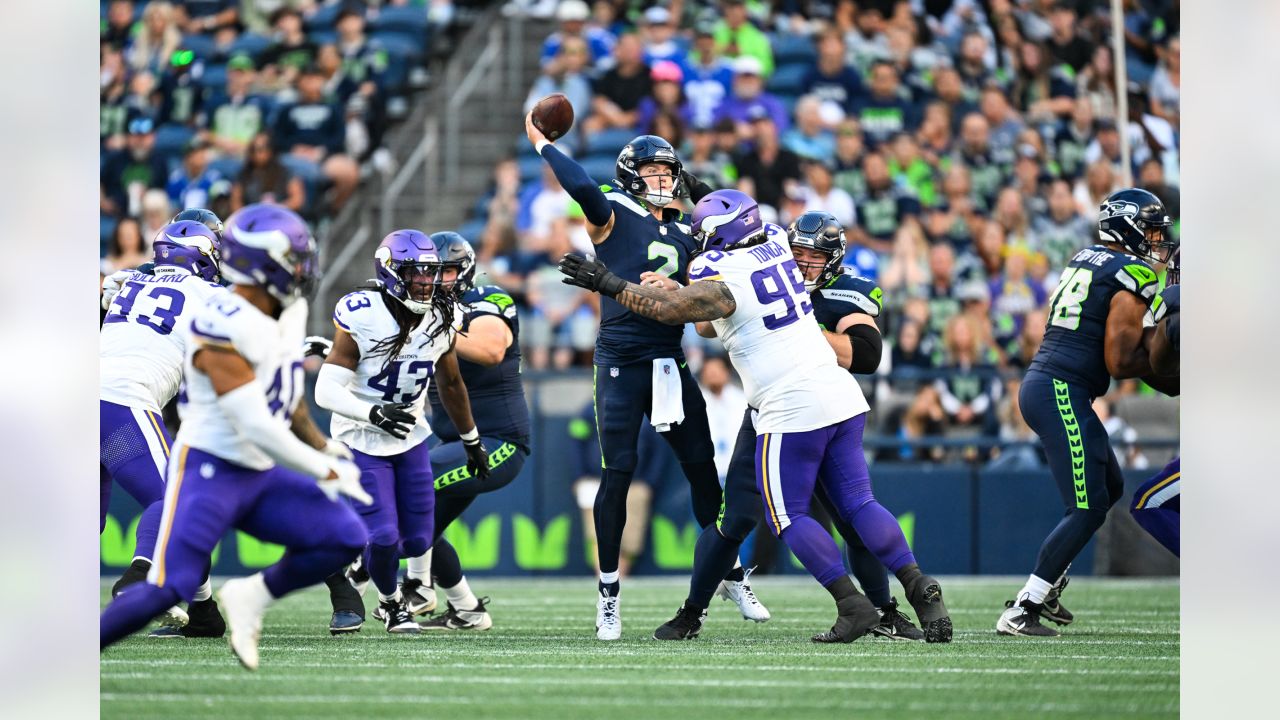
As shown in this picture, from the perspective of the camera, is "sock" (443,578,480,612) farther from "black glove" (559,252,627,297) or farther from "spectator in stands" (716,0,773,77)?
"spectator in stands" (716,0,773,77)

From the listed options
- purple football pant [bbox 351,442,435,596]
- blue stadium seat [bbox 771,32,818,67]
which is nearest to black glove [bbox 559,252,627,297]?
purple football pant [bbox 351,442,435,596]

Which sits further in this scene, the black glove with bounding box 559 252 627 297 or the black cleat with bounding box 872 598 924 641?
the black cleat with bounding box 872 598 924 641

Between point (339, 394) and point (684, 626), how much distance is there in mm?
1777

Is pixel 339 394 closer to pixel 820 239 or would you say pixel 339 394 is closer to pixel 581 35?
pixel 820 239

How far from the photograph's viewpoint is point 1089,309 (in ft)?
24.3

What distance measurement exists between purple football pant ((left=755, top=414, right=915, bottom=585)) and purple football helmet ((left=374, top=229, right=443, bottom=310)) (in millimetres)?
1522

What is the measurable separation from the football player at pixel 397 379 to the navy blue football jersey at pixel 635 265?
0.69 metres

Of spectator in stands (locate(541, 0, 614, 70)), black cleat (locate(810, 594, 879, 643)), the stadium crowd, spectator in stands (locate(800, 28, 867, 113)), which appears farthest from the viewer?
spectator in stands (locate(541, 0, 614, 70))

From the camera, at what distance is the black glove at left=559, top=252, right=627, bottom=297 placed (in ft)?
22.0

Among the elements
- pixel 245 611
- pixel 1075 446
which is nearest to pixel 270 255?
pixel 245 611

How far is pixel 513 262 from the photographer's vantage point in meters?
12.3

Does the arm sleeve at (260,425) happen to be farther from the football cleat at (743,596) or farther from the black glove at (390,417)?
the football cleat at (743,596)

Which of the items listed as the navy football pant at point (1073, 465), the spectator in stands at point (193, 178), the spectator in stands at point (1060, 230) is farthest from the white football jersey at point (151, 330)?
the spectator in stands at point (1060, 230)
